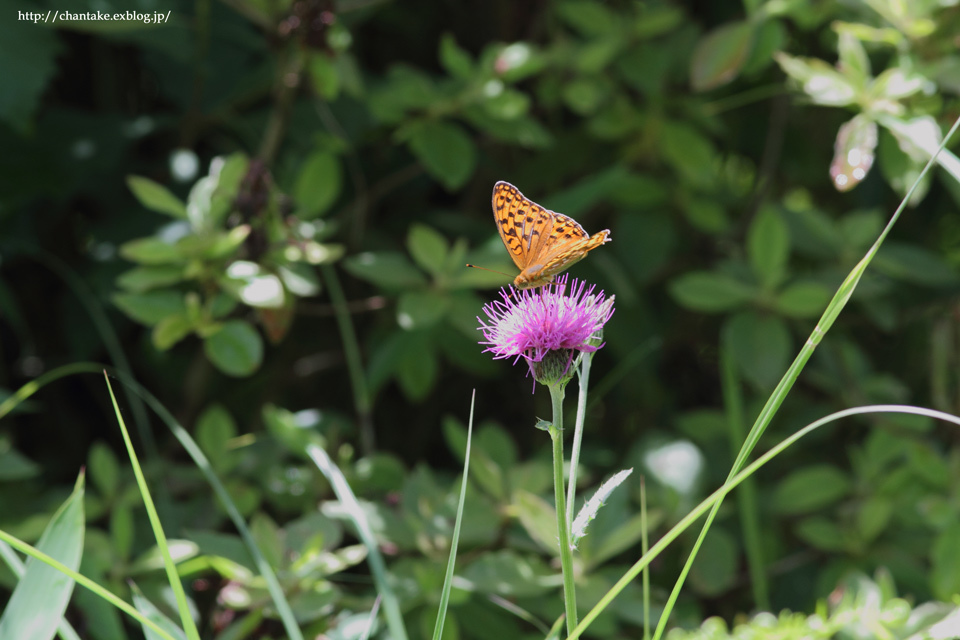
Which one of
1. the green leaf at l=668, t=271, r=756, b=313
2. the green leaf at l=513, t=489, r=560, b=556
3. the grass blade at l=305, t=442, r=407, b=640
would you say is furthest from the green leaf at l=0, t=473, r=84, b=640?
the green leaf at l=668, t=271, r=756, b=313

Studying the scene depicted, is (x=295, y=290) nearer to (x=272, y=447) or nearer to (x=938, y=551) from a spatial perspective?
(x=272, y=447)

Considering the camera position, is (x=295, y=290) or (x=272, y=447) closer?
(x=295, y=290)

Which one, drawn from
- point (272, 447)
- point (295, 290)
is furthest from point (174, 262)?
point (272, 447)

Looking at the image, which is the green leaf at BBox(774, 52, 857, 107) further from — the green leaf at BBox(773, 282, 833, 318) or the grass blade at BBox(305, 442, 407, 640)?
the grass blade at BBox(305, 442, 407, 640)

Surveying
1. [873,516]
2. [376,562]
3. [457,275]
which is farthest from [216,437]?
[873,516]

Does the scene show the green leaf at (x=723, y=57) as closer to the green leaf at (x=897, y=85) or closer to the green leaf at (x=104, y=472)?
the green leaf at (x=897, y=85)

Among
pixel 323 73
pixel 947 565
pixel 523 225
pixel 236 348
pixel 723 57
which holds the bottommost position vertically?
pixel 947 565

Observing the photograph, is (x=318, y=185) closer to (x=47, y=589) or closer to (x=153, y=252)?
(x=153, y=252)
